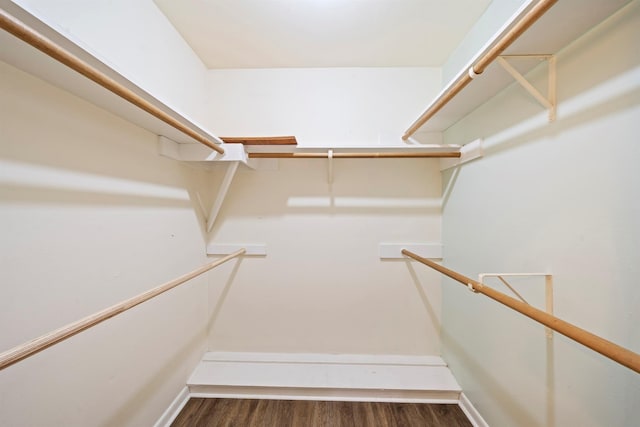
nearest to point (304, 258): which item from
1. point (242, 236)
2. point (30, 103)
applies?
point (242, 236)

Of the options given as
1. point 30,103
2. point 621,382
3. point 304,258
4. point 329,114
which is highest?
point 329,114

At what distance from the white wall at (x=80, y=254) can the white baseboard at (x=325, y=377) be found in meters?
0.36

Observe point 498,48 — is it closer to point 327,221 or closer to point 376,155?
point 376,155

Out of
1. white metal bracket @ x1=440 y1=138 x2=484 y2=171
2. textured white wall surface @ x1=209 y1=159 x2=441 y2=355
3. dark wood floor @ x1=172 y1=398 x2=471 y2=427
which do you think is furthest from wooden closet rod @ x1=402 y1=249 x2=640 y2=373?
dark wood floor @ x1=172 y1=398 x2=471 y2=427

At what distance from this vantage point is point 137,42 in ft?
3.72

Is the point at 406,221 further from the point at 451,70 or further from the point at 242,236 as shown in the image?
the point at 242,236

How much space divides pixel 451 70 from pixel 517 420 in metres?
2.06

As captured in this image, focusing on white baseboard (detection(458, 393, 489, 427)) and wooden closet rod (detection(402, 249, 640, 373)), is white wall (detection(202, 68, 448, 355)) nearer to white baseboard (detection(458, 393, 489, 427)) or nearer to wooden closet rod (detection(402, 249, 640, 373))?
white baseboard (detection(458, 393, 489, 427))

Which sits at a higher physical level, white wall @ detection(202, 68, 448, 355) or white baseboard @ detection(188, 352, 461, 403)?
white wall @ detection(202, 68, 448, 355)

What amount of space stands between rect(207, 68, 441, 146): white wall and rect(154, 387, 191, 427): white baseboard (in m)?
1.87

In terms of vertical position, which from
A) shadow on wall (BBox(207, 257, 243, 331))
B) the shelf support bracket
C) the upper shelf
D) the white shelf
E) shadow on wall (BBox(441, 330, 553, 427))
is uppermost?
the upper shelf

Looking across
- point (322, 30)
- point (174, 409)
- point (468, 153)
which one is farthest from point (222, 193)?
point (468, 153)

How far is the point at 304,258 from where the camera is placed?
1840mm

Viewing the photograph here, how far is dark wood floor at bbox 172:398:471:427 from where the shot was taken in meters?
Answer: 1.39
